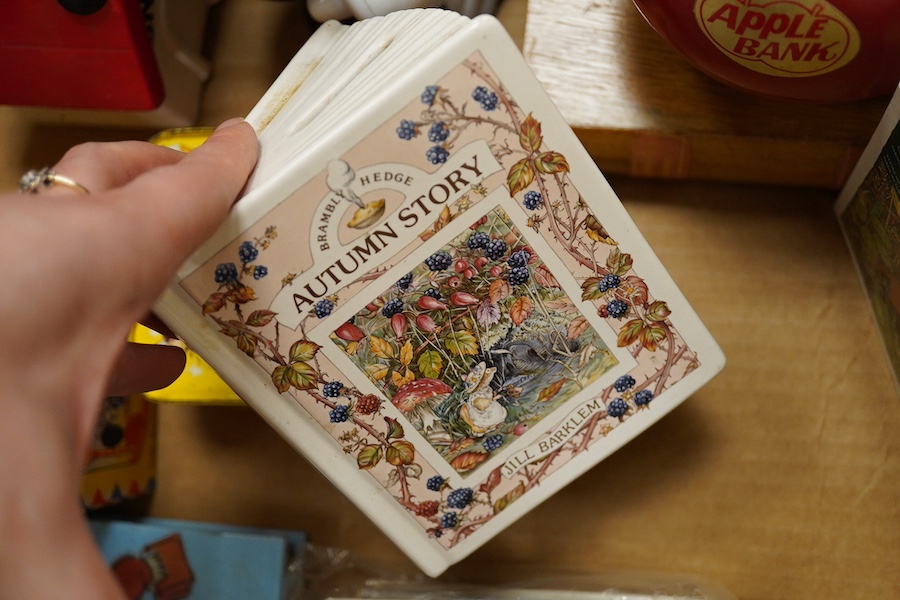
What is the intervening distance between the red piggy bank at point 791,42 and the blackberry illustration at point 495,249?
168 millimetres

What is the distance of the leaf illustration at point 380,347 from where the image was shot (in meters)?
0.47

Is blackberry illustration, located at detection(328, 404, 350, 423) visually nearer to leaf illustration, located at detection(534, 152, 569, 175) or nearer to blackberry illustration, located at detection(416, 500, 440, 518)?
blackberry illustration, located at detection(416, 500, 440, 518)

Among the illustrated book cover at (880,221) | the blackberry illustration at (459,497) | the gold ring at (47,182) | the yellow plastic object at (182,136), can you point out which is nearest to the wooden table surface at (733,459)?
the illustrated book cover at (880,221)

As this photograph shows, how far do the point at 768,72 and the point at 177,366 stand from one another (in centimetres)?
43

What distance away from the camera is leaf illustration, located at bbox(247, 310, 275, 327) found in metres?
0.44

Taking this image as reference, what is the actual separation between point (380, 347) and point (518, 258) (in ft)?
0.32

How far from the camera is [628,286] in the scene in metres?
0.49

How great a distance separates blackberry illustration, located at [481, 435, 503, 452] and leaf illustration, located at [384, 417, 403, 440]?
0.19 feet

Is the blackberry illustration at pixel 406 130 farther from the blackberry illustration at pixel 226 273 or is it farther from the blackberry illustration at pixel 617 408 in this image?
the blackberry illustration at pixel 617 408

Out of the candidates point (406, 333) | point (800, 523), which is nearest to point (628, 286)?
point (406, 333)

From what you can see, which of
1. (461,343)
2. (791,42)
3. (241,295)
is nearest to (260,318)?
(241,295)

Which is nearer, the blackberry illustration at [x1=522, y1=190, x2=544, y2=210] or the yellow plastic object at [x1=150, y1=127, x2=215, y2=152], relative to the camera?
the blackberry illustration at [x1=522, y1=190, x2=544, y2=210]

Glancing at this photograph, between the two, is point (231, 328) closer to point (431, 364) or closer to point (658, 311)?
point (431, 364)

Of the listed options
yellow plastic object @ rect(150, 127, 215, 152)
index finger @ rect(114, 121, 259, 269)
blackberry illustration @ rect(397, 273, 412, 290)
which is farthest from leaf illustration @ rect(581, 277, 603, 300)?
yellow plastic object @ rect(150, 127, 215, 152)
